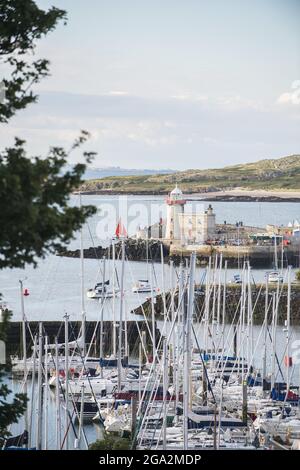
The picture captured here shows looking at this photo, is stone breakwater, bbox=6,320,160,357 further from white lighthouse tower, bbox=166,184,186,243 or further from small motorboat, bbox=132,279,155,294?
white lighthouse tower, bbox=166,184,186,243

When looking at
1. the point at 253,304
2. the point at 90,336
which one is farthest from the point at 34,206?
the point at 253,304

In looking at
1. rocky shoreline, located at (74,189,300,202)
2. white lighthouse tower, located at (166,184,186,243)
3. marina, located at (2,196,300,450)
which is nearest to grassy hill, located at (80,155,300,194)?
rocky shoreline, located at (74,189,300,202)

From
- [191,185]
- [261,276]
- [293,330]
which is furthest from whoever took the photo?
[191,185]

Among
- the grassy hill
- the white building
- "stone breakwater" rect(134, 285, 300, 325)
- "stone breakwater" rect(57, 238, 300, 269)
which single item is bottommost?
"stone breakwater" rect(134, 285, 300, 325)

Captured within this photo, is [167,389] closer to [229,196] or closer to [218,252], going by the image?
[218,252]

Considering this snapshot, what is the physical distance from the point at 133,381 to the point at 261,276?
2672cm

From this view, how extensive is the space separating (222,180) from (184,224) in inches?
2936

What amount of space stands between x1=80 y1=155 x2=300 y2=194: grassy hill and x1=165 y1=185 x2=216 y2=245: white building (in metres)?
61.8

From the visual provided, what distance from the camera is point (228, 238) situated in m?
58.6

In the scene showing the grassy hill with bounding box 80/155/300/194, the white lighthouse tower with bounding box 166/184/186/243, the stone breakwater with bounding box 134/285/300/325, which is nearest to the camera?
the stone breakwater with bounding box 134/285/300/325

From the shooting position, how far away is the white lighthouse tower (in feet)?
187

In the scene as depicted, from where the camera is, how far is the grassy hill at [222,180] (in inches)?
4865

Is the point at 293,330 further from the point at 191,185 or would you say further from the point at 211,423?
the point at 191,185

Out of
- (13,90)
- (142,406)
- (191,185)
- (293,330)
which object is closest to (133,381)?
(142,406)
